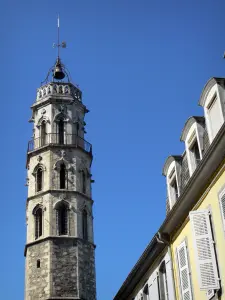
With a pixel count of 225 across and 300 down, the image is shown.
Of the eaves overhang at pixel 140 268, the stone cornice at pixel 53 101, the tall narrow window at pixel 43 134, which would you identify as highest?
the stone cornice at pixel 53 101

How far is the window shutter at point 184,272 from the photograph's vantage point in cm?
1406

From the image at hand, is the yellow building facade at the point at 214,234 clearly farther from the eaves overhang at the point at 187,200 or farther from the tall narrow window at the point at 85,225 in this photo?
the tall narrow window at the point at 85,225

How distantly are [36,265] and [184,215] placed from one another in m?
20.7

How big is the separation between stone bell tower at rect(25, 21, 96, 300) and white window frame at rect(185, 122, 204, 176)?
769 inches

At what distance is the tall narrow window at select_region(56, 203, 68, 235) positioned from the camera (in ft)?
114

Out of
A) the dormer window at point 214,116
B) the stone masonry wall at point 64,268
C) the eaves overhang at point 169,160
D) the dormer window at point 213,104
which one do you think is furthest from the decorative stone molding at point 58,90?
the dormer window at point 214,116

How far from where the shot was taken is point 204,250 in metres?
12.6

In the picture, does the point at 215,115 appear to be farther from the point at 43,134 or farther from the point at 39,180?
the point at 43,134

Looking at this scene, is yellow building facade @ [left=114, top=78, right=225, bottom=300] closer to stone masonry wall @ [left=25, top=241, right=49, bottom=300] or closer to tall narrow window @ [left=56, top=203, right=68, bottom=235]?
stone masonry wall @ [left=25, top=241, right=49, bottom=300]

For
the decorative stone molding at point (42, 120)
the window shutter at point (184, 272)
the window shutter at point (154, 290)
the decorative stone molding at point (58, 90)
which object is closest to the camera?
the window shutter at point (184, 272)

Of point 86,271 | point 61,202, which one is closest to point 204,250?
point 86,271

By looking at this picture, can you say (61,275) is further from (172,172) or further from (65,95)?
(172,172)

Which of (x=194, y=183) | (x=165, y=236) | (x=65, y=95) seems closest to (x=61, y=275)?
(x=65, y=95)

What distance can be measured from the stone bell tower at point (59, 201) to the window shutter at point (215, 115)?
2142cm
